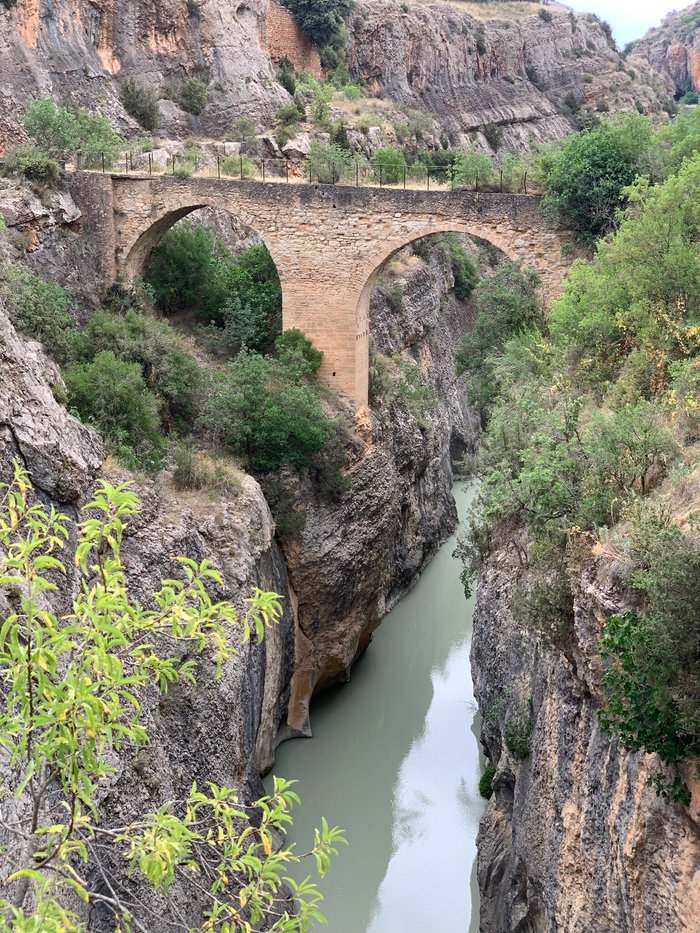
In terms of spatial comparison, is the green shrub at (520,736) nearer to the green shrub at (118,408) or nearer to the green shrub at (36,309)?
the green shrub at (118,408)

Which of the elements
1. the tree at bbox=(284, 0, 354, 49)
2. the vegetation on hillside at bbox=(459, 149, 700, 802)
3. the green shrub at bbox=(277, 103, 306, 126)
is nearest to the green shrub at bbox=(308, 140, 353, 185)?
the vegetation on hillside at bbox=(459, 149, 700, 802)

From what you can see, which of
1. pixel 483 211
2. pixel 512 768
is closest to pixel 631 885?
pixel 512 768

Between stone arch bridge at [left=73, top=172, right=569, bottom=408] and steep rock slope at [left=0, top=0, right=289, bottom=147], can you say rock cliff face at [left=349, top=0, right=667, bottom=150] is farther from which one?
stone arch bridge at [left=73, top=172, right=569, bottom=408]

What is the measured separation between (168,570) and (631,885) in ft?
20.6

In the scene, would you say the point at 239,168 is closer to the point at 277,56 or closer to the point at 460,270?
the point at 460,270

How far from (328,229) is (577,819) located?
11.1 meters

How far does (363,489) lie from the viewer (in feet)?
52.4

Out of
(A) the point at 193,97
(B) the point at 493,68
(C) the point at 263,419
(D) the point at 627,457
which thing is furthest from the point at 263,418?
(B) the point at 493,68

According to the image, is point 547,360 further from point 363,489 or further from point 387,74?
point 387,74

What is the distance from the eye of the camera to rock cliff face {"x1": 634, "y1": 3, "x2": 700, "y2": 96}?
58625mm

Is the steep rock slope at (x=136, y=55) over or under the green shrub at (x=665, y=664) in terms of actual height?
over

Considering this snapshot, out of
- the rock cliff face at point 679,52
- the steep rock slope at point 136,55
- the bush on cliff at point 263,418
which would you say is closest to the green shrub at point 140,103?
the steep rock slope at point 136,55

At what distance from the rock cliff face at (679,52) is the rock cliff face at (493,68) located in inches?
308

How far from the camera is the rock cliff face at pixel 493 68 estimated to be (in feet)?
115
